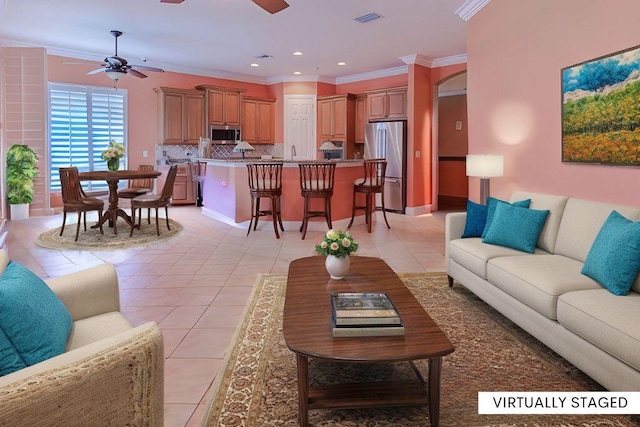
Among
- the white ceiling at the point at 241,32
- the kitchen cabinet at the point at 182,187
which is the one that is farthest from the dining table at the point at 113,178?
the kitchen cabinet at the point at 182,187

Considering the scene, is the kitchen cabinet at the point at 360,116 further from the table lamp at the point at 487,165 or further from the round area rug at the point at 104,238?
the table lamp at the point at 487,165

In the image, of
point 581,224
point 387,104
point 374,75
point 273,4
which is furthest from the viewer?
point 374,75

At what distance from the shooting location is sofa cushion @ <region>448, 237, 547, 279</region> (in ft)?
10.1

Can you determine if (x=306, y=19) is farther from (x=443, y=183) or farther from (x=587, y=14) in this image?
(x=443, y=183)

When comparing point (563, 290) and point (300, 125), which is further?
point (300, 125)

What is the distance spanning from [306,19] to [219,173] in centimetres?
281

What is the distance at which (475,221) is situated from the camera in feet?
12.0

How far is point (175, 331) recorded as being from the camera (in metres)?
2.82

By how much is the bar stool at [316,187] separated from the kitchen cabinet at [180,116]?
3.93 m

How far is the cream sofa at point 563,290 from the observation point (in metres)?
1.87

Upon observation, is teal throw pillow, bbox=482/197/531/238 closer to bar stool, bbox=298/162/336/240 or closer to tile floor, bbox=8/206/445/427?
tile floor, bbox=8/206/445/427

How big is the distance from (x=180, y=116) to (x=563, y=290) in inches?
318

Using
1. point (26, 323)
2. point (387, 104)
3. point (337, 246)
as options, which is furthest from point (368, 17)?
Result: point (26, 323)

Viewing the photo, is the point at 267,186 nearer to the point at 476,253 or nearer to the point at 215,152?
the point at 476,253
